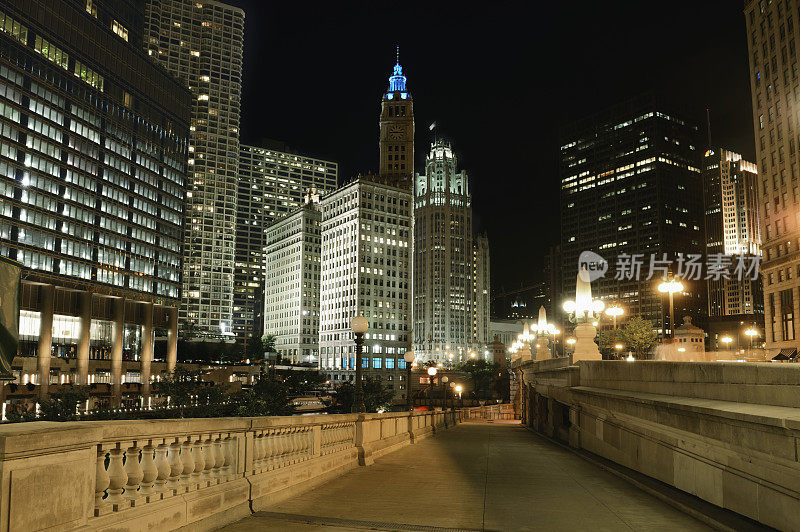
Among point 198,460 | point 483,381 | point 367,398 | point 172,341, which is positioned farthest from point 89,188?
point 198,460

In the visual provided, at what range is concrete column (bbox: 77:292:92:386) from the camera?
292 ft

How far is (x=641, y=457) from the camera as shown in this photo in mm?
14445

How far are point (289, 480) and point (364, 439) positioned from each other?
19.9ft

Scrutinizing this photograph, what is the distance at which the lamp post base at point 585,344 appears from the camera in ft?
88.9

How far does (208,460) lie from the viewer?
8.40m

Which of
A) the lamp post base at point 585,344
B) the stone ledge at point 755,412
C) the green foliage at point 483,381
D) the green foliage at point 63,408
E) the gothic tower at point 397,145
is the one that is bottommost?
the green foliage at point 483,381

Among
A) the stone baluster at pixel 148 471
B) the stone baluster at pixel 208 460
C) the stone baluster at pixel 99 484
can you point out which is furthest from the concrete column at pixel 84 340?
the stone baluster at pixel 99 484

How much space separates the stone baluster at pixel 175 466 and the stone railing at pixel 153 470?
0.04 feet

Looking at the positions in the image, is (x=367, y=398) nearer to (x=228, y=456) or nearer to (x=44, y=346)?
(x=44, y=346)

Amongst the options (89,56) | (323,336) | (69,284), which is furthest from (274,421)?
(323,336)

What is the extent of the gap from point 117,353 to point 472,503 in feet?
319

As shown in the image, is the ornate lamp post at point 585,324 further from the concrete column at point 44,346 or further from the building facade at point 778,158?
the concrete column at point 44,346

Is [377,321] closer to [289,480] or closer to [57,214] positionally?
[57,214]

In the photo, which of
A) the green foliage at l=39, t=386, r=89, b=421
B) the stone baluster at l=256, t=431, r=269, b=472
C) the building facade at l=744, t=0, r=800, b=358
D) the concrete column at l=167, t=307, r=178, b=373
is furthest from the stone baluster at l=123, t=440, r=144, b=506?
the concrete column at l=167, t=307, r=178, b=373
